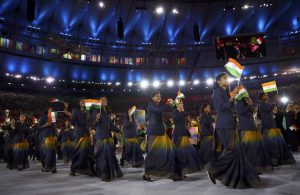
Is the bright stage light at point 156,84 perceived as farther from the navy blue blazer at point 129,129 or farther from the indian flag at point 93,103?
the indian flag at point 93,103

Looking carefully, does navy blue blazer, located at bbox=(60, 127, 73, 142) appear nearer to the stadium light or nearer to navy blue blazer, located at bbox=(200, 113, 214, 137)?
navy blue blazer, located at bbox=(200, 113, 214, 137)

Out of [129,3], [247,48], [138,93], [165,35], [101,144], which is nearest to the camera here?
[101,144]

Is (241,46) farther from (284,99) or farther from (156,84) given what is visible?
(156,84)

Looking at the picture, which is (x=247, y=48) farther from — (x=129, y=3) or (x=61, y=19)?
(x=61, y=19)


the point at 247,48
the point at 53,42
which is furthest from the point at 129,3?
the point at 247,48

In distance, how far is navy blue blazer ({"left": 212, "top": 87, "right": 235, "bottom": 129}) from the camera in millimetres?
5039

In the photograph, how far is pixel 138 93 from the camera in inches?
1323

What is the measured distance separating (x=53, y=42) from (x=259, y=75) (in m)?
22.6

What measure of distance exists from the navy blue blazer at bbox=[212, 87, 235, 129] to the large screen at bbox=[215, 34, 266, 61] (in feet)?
77.5

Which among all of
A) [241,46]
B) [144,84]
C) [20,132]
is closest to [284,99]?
[241,46]

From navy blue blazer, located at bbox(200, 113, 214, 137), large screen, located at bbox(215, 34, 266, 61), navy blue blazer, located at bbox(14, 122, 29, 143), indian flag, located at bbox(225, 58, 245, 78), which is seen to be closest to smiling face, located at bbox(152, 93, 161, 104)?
indian flag, located at bbox(225, 58, 245, 78)

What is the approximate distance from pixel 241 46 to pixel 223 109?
24485 millimetres

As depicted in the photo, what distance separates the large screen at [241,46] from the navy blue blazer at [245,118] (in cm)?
2241

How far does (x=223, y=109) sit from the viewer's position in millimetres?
5059
